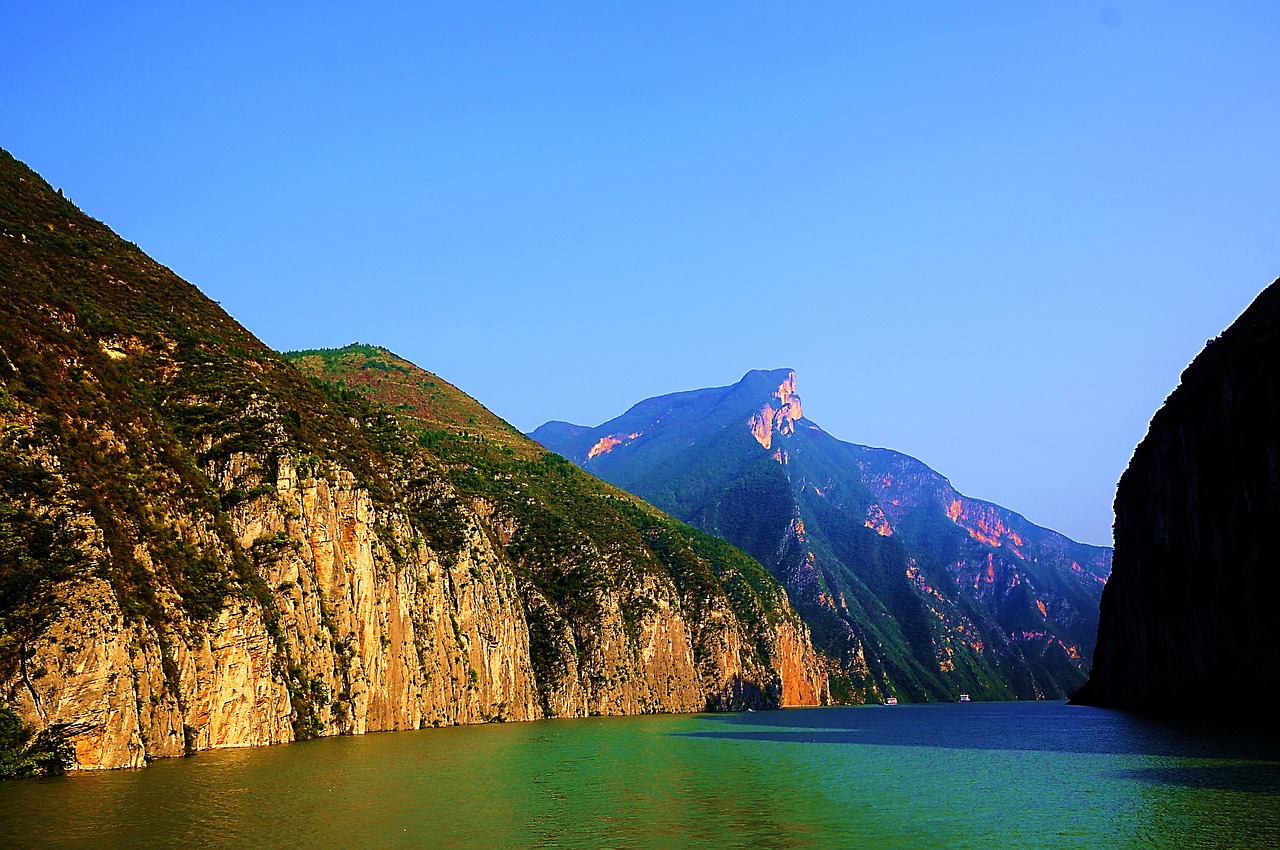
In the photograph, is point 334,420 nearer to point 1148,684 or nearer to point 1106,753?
point 1106,753

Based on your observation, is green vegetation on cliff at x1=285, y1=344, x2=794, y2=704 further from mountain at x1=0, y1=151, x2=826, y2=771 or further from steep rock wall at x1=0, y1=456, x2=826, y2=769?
steep rock wall at x1=0, y1=456, x2=826, y2=769

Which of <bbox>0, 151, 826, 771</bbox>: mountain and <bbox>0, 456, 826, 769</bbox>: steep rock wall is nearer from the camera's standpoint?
<bbox>0, 456, 826, 769</bbox>: steep rock wall

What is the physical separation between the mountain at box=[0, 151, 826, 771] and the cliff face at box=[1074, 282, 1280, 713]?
235 ft

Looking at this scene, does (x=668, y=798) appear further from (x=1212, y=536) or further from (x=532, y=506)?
(x=532, y=506)

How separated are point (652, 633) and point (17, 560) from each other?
120772 mm

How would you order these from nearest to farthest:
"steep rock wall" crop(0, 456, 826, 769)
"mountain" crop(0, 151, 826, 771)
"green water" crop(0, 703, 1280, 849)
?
"green water" crop(0, 703, 1280, 849) < "steep rock wall" crop(0, 456, 826, 769) < "mountain" crop(0, 151, 826, 771)

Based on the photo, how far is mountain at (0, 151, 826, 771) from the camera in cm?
4906

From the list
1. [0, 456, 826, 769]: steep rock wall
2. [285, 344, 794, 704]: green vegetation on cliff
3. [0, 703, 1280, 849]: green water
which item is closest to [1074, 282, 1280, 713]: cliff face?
[0, 703, 1280, 849]: green water

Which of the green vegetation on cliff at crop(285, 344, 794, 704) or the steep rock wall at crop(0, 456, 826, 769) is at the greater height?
the green vegetation on cliff at crop(285, 344, 794, 704)

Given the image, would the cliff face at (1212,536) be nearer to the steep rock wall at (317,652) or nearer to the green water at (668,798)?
the green water at (668,798)

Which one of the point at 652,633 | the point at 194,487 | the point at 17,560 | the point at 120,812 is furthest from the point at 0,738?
the point at 652,633

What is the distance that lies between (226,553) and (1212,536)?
7888cm

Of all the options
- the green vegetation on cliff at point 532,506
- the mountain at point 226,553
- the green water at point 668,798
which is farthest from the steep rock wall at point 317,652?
the green vegetation on cliff at point 532,506

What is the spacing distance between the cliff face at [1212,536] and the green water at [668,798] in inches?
568
